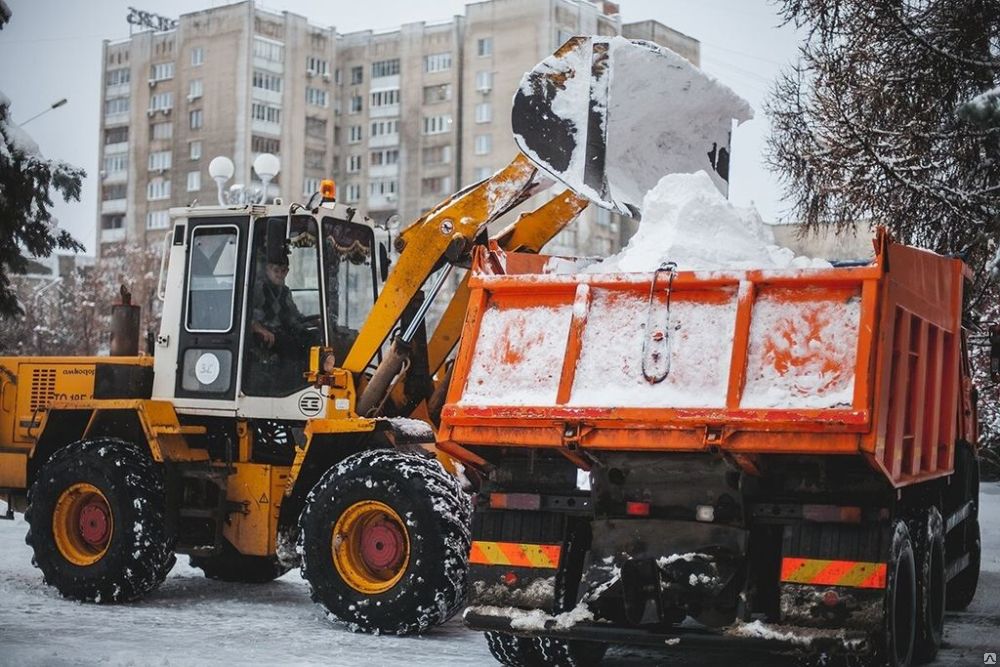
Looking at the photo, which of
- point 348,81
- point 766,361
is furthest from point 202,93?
point 766,361

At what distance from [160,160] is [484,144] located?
669 inches

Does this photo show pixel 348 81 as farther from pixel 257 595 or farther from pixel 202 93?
pixel 257 595

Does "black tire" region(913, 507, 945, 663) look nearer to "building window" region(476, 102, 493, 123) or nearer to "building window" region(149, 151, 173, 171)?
"building window" region(476, 102, 493, 123)

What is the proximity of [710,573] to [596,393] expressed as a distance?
3.56 feet

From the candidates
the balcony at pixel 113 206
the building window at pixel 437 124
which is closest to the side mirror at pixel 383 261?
the building window at pixel 437 124

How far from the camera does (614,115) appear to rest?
9891mm

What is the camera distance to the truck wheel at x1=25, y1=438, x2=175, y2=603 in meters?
10.7

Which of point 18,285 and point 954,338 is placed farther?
point 18,285

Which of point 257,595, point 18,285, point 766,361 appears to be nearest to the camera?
point 766,361

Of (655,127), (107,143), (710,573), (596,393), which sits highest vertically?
(107,143)

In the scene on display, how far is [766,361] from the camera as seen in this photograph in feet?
23.9

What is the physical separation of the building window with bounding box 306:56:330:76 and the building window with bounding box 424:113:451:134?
602 centimetres

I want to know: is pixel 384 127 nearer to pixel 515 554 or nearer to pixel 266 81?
pixel 266 81

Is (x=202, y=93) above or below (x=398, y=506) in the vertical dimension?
above
